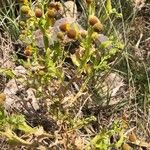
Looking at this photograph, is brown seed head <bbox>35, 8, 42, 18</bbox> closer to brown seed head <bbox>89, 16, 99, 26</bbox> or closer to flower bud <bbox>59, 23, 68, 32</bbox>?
flower bud <bbox>59, 23, 68, 32</bbox>

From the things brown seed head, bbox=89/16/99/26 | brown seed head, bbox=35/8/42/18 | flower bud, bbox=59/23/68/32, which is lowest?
flower bud, bbox=59/23/68/32

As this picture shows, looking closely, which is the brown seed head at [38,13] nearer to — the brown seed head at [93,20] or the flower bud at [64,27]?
the flower bud at [64,27]

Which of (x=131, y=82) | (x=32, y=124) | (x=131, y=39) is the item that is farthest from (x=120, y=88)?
(x=32, y=124)

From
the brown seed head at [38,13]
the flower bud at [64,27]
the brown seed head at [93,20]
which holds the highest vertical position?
the brown seed head at [38,13]

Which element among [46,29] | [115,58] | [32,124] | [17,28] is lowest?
[32,124]

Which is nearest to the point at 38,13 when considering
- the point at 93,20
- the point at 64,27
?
the point at 64,27

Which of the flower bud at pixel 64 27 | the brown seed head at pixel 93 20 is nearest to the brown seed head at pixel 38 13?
the flower bud at pixel 64 27

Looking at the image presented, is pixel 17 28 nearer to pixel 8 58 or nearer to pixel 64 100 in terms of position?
pixel 8 58

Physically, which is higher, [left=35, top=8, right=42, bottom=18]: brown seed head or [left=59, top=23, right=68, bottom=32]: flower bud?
[left=35, top=8, right=42, bottom=18]: brown seed head

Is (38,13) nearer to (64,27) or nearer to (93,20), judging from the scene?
(64,27)

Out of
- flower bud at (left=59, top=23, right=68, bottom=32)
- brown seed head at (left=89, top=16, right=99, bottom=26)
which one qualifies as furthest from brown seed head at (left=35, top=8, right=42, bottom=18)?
brown seed head at (left=89, top=16, right=99, bottom=26)

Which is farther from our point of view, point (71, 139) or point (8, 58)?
point (8, 58)
